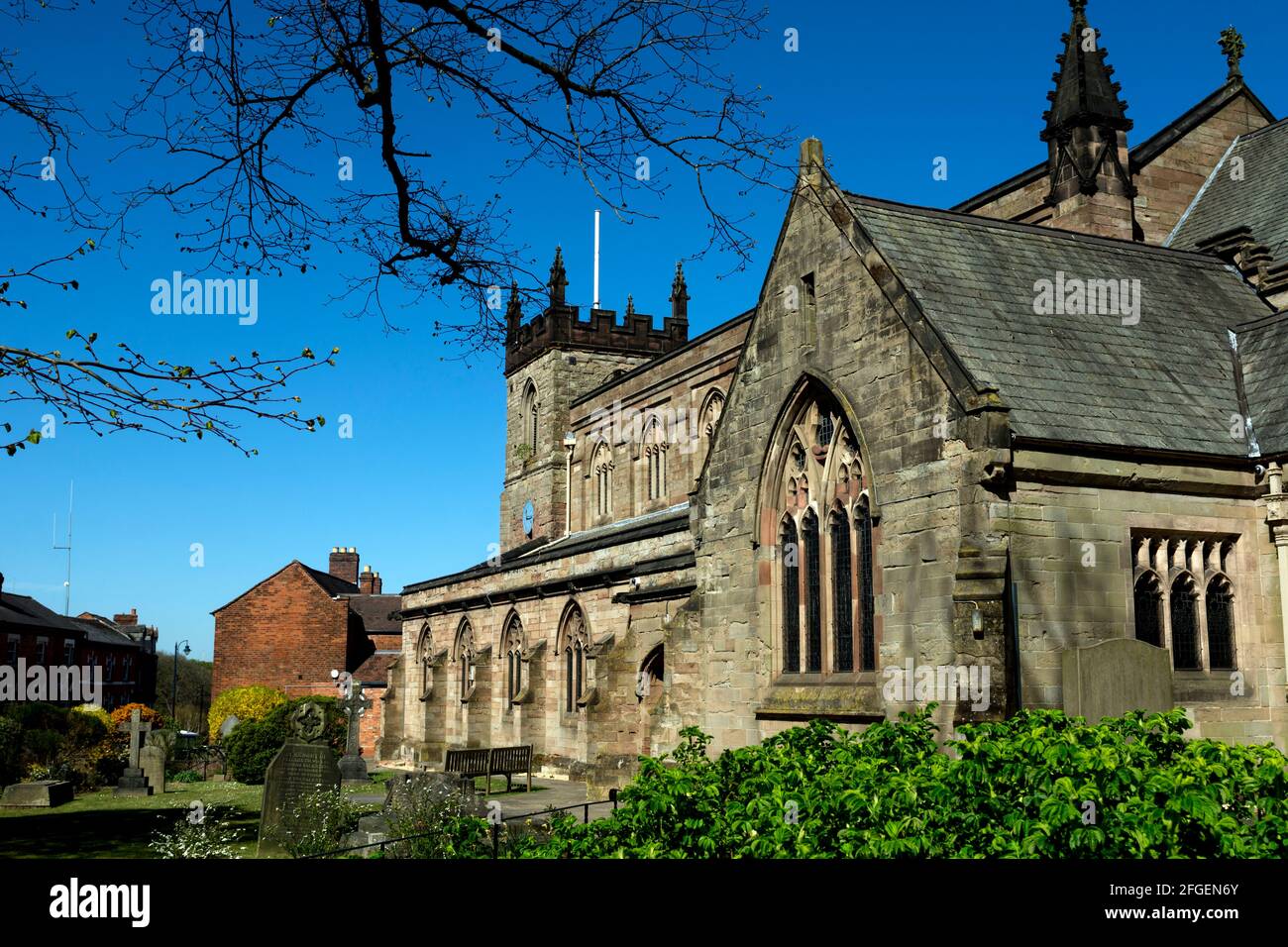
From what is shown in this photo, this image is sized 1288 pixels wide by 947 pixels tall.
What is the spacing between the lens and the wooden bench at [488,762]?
27.3 metres

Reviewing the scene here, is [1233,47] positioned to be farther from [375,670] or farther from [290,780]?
[375,670]

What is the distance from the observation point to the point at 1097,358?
1527cm

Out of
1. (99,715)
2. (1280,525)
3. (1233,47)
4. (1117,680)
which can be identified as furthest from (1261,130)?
(99,715)

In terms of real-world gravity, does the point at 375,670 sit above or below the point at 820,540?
below

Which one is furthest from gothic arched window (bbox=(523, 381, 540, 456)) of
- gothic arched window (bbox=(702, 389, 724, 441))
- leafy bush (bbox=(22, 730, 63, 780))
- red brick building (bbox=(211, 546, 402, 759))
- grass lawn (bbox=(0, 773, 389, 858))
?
leafy bush (bbox=(22, 730, 63, 780))

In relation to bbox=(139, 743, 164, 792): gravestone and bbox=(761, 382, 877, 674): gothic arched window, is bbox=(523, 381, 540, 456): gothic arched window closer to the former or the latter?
bbox=(139, 743, 164, 792): gravestone

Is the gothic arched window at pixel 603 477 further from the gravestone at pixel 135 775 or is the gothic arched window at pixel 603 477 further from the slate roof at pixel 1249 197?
the slate roof at pixel 1249 197

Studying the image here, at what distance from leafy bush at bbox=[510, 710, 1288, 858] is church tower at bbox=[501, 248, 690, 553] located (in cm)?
4209

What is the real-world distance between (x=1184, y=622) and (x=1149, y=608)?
60cm

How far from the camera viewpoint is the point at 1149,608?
14.2 meters

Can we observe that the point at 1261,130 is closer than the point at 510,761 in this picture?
Yes
